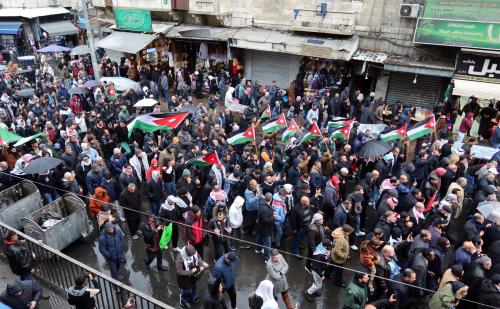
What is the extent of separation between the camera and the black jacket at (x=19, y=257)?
663cm

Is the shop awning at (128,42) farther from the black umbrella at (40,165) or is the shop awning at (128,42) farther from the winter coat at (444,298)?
the winter coat at (444,298)

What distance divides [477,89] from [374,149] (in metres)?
6.98

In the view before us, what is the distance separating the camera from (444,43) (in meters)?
14.5

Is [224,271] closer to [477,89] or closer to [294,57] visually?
[477,89]

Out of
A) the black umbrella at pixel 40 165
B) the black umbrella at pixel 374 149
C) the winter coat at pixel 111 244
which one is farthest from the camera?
the black umbrella at pixel 374 149

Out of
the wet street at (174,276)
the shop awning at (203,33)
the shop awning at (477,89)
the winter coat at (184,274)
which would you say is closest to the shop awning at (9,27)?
the shop awning at (203,33)

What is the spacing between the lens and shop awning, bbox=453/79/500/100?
1348cm

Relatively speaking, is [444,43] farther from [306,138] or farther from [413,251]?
[413,251]

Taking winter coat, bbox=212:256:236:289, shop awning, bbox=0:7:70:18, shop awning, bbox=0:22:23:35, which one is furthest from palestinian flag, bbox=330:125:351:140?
shop awning, bbox=0:22:23:35

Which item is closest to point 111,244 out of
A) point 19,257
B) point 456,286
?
point 19,257

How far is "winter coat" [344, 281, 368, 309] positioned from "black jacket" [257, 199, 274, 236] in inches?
90.8

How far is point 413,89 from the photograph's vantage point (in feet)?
54.9

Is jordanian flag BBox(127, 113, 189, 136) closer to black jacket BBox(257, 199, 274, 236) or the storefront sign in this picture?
black jacket BBox(257, 199, 274, 236)

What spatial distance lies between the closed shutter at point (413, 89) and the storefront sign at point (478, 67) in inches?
55.4
